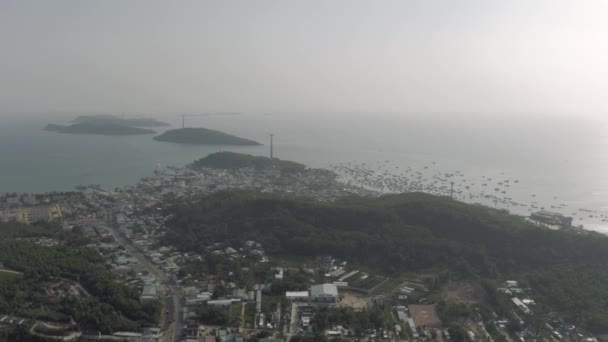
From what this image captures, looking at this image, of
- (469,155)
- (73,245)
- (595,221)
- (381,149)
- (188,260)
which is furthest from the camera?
(381,149)

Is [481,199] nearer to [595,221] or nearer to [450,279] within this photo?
[595,221]

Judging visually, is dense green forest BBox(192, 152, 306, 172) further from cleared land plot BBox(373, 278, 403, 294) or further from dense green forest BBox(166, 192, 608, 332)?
cleared land plot BBox(373, 278, 403, 294)

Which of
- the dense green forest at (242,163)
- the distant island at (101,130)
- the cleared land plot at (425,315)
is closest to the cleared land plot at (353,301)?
the cleared land plot at (425,315)

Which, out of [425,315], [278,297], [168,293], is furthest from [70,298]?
[425,315]

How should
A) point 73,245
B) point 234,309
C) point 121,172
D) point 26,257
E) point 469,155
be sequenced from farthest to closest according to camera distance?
point 469,155 < point 121,172 < point 73,245 < point 26,257 < point 234,309

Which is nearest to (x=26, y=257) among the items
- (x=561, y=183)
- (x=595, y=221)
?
(x=595, y=221)

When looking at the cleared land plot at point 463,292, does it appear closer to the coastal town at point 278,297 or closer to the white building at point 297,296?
the coastal town at point 278,297

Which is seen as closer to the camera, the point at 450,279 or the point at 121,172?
the point at 450,279

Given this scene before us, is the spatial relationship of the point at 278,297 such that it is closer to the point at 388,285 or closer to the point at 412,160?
the point at 388,285
